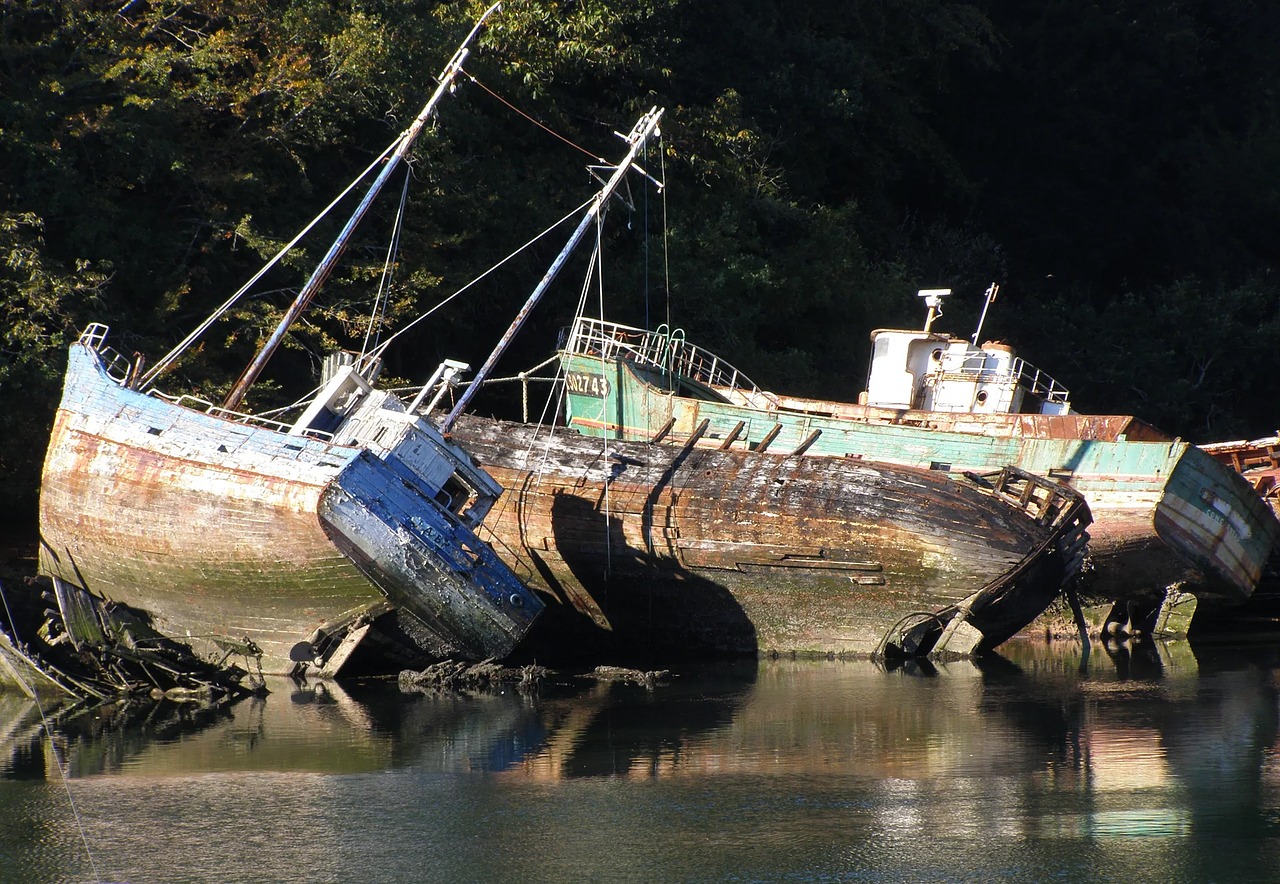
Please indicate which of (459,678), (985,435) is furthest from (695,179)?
(459,678)

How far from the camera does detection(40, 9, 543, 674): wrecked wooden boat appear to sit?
17.1 m

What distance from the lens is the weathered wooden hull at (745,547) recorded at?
19.1 metres

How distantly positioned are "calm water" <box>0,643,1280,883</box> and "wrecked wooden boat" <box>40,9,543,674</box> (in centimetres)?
99

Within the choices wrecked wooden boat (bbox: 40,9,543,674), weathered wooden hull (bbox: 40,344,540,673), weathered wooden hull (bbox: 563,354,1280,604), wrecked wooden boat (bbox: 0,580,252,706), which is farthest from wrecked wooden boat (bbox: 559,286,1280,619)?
wrecked wooden boat (bbox: 0,580,252,706)

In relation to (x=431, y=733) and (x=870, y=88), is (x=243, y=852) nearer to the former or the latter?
(x=431, y=733)

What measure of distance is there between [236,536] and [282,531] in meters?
0.81

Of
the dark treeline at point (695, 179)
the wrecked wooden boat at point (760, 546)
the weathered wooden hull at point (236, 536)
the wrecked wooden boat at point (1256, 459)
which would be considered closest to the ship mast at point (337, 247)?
the weathered wooden hull at point (236, 536)

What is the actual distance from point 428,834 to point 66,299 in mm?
15459

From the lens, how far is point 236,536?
17.6 m

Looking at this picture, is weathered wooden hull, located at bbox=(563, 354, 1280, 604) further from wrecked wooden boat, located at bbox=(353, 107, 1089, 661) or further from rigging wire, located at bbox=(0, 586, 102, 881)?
rigging wire, located at bbox=(0, 586, 102, 881)

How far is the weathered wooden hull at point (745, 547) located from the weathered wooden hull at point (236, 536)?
2772mm

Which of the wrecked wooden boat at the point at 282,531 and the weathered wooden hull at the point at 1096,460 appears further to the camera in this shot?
the weathered wooden hull at the point at 1096,460

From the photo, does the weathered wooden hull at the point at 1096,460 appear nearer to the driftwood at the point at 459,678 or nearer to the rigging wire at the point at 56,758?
the driftwood at the point at 459,678

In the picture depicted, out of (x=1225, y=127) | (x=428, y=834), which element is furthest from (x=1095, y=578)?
(x=1225, y=127)
